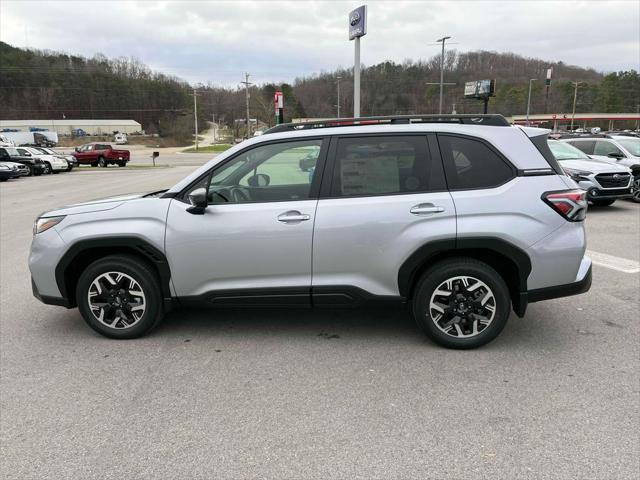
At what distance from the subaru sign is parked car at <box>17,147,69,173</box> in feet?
71.3

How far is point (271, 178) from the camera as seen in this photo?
14.2 feet

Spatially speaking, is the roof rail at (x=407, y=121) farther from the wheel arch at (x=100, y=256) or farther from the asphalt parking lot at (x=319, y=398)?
the asphalt parking lot at (x=319, y=398)

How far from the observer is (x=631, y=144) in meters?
14.5

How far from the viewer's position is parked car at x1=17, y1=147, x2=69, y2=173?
2994 centimetres

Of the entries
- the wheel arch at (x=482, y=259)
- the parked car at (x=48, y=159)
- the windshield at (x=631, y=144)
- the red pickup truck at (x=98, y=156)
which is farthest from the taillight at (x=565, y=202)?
the red pickup truck at (x=98, y=156)

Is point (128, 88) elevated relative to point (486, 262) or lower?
elevated

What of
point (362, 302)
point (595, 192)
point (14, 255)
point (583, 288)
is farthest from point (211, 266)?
point (595, 192)

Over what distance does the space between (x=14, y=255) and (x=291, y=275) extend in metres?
6.06

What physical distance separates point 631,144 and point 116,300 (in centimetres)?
1534

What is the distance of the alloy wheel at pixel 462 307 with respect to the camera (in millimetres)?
3943

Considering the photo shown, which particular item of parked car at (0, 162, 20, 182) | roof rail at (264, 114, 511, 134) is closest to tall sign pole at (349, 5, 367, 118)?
roof rail at (264, 114, 511, 134)

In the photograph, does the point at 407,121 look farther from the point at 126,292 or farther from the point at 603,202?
the point at 603,202

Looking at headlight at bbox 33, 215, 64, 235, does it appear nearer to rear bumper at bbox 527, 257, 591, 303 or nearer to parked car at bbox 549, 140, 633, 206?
rear bumper at bbox 527, 257, 591, 303

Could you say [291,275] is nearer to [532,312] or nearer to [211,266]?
[211,266]
